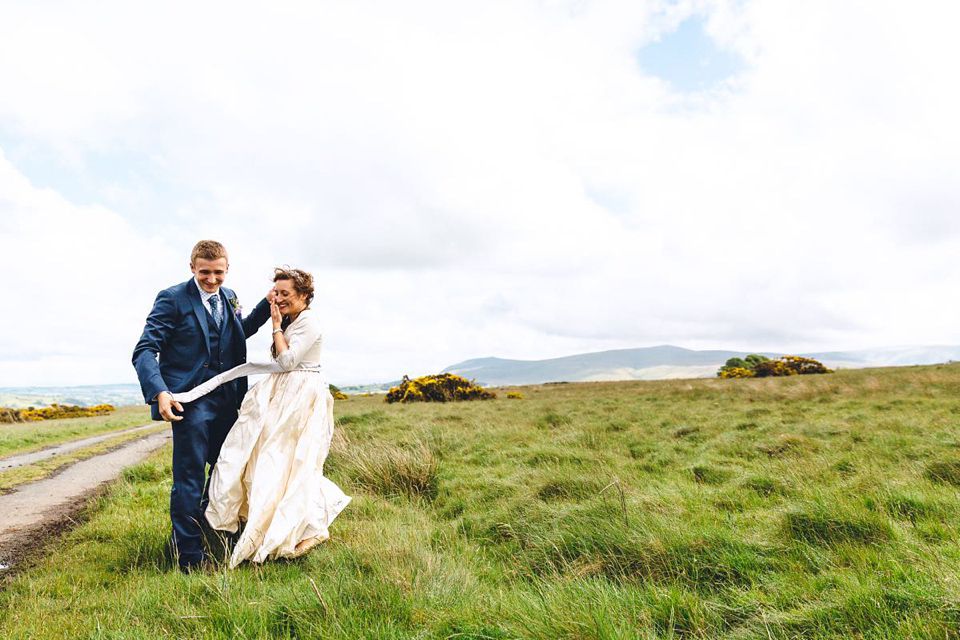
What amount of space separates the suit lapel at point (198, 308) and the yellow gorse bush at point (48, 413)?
3609 cm

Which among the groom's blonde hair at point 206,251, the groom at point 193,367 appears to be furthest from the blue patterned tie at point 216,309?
the groom's blonde hair at point 206,251

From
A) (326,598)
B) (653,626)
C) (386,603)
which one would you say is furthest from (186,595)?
(653,626)

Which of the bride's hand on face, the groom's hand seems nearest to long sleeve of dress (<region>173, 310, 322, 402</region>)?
the bride's hand on face

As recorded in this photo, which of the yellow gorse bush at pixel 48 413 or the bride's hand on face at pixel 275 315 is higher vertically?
the bride's hand on face at pixel 275 315

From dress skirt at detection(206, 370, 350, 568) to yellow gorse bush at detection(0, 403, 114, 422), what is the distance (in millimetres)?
36206

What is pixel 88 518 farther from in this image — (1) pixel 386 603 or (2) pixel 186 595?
(1) pixel 386 603

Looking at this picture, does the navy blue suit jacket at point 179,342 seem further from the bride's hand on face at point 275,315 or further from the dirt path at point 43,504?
the dirt path at point 43,504

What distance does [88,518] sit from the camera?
596 cm

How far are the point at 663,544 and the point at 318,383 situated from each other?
3.15 meters

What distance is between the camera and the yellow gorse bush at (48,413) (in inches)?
1215

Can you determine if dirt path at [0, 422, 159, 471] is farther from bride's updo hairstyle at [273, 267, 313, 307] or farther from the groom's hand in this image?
bride's updo hairstyle at [273, 267, 313, 307]

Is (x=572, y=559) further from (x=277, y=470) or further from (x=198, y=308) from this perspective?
(x=198, y=308)

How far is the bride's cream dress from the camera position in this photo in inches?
163

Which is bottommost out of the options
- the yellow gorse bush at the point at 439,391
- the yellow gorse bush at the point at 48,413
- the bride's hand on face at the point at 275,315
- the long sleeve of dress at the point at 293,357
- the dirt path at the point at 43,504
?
the yellow gorse bush at the point at 48,413
